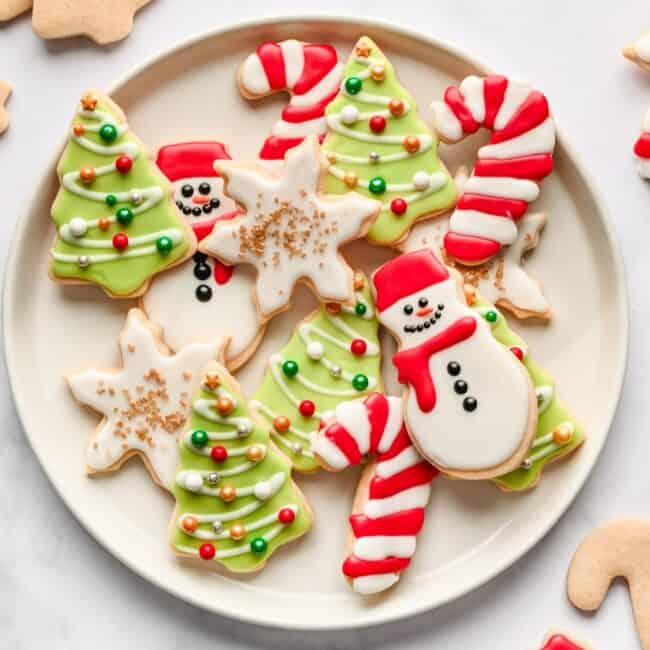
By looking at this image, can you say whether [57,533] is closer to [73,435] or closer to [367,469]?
[73,435]

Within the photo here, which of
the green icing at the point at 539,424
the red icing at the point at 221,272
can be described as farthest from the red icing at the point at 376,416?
the red icing at the point at 221,272

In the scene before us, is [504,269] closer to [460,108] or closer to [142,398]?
[460,108]

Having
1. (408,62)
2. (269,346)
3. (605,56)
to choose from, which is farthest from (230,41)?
(605,56)

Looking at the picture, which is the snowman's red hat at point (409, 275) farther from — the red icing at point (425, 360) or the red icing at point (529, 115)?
the red icing at point (529, 115)

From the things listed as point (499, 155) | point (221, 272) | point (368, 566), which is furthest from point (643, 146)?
point (368, 566)

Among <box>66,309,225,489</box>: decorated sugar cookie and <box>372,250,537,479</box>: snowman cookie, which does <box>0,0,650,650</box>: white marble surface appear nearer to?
<box>66,309,225,489</box>: decorated sugar cookie

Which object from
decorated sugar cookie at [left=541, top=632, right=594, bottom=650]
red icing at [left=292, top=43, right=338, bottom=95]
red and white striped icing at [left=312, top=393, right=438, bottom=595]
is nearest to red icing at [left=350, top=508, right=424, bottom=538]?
red and white striped icing at [left=312, top=393, right=438, bottom=595]
